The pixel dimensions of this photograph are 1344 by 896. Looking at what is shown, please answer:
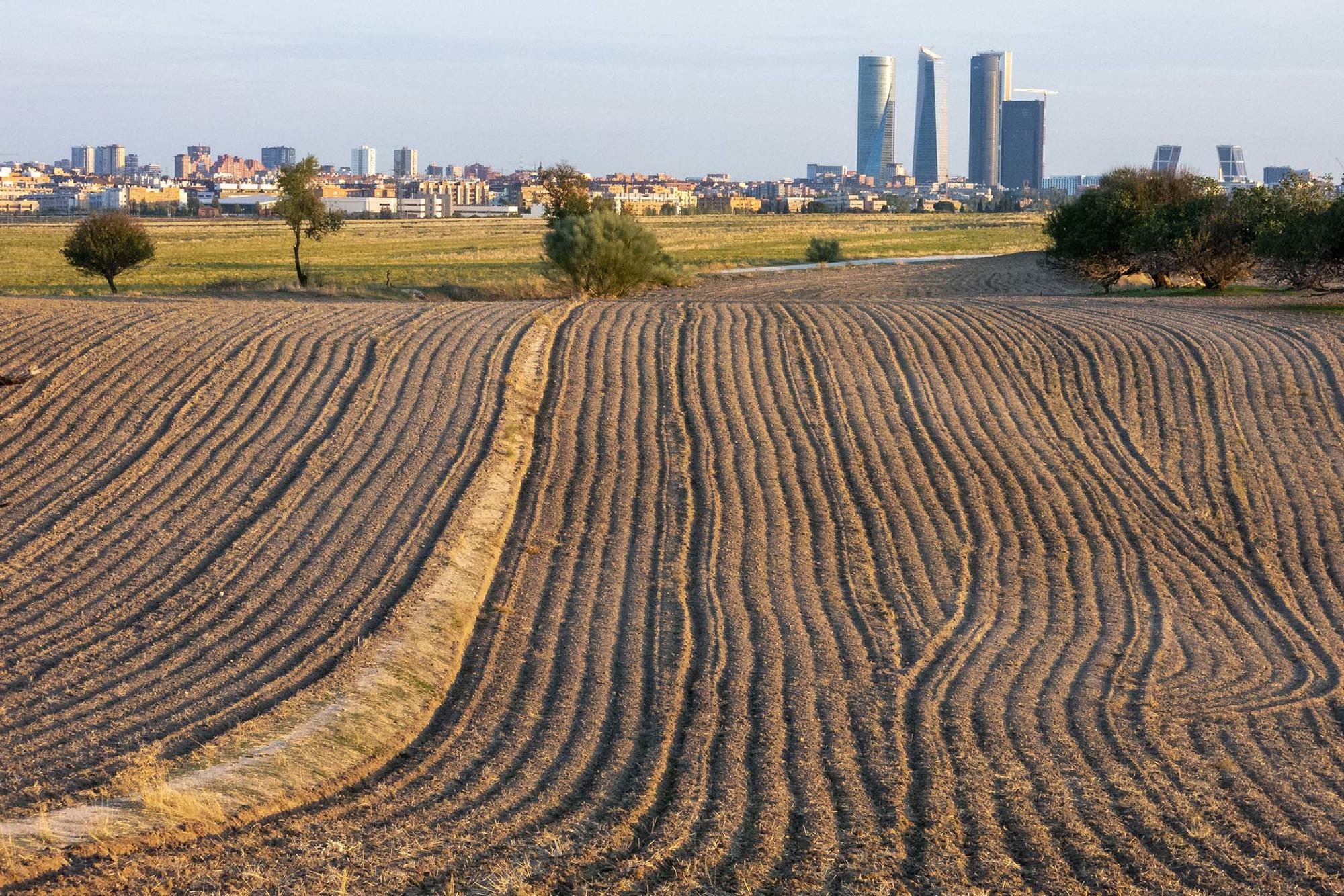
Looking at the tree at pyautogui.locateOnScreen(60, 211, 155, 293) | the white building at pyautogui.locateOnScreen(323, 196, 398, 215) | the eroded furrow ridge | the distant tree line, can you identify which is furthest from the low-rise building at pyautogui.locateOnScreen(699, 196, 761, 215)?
the eroded furrow ridge

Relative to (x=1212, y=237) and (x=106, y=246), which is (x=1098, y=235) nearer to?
(x=1212, y=237)

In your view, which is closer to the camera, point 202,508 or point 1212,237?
point 202,508

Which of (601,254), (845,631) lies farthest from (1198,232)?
(845,631)

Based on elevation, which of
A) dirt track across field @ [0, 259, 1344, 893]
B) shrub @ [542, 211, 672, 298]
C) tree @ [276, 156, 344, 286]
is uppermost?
tree @ [276, 156, 344, 286]

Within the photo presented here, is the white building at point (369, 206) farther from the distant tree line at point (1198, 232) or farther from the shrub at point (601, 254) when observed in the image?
the distant tree line at point (1198, 232)

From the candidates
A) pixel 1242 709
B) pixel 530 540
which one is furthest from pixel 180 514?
pixel 1242 709

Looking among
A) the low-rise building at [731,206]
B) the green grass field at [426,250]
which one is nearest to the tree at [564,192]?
the green grass field at [426,250]

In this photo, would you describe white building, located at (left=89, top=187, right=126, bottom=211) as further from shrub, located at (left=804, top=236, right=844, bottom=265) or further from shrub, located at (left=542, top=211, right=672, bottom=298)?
shrub, located at (left=542, top=211, right=672, bottom=298)
